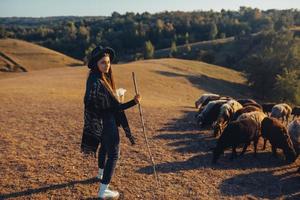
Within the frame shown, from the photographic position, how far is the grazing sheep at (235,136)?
40.2 ft

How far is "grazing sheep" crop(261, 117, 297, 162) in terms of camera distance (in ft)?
40.4

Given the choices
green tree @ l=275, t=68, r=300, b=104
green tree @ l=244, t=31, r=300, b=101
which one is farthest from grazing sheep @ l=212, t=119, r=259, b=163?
green tree @ l=244, t=31, r=300, b=101

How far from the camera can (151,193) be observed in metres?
9.49

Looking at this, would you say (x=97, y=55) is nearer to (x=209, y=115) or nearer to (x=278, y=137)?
(x=278, y=137)

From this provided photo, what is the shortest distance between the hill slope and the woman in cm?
6474

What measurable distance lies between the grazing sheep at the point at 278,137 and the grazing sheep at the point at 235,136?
17.0 inches

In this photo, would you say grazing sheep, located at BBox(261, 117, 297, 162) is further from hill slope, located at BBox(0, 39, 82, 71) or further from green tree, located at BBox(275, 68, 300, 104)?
hill slope, located at BBox(0, 39, 82, 71)

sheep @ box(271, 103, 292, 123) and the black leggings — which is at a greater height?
the black leggings

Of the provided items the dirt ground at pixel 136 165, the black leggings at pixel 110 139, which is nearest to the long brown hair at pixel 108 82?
the black leggings at pixel 110 139

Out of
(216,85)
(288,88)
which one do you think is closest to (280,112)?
(288,88)

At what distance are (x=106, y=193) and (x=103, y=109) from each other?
7.17 ft

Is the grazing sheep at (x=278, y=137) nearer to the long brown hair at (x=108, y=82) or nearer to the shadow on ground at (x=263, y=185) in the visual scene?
the shadow on ground at (x=263, y=185)

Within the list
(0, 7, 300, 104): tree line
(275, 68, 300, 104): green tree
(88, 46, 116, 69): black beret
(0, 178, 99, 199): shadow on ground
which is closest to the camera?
(88, 46, 116, 69): black beret

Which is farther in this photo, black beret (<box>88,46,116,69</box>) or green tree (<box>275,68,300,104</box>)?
green tree (<box>275,68,300,104</box>)
